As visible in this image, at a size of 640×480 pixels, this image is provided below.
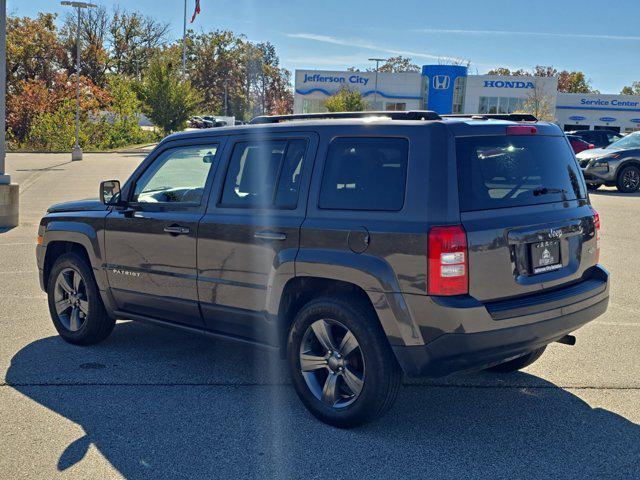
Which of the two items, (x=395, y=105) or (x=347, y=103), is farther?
(x=395, y=105)

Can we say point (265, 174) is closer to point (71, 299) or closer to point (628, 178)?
point (71, 299)

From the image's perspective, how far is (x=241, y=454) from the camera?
4.22 metres

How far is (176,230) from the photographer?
5441 mm

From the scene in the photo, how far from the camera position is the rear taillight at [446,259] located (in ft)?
13.5

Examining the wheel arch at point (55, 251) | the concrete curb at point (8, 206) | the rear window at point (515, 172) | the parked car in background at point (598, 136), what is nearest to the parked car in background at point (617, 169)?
the parked car in background at point (598, 136)

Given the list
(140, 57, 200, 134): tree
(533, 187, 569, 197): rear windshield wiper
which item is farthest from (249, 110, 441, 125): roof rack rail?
(140, 57, 200, 134): tree

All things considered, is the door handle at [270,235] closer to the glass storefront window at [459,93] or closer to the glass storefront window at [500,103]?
the glass storefront window at [500,103]

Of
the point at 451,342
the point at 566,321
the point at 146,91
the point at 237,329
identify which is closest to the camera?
the point at 451,342

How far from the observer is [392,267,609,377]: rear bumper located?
4152mm

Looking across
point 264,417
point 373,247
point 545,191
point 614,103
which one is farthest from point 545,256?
point 614,103

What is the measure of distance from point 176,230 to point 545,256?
8.36ft

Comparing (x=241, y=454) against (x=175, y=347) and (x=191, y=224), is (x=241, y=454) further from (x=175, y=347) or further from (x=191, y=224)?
(x=175, y=347)

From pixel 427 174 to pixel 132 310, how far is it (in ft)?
9.45

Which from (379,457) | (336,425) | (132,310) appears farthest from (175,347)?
(379,457)
